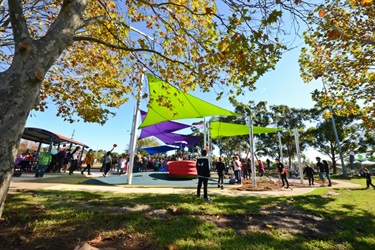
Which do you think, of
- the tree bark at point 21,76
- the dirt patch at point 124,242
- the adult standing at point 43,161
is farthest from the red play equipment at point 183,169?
the tree bark at point 21,76

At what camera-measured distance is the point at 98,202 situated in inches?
180

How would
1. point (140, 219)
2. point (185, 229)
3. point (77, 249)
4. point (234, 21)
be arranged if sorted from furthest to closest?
1. point (234, 21)
2. point (140, 219)
3. point (185, 229)
4. point (77, 249)

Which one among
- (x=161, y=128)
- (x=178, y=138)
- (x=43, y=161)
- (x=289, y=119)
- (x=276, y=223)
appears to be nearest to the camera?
(x=276, y=223)

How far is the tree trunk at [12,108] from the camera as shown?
230cm

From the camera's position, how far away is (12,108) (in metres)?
2.37

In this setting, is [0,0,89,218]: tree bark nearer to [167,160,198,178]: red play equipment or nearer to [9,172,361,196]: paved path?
[9,172,361,196]: paved path

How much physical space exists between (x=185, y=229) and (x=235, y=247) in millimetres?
882

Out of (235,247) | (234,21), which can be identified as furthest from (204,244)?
(234,21)

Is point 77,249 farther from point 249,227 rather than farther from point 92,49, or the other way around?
point 92,49

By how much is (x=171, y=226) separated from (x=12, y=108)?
9.59 ft

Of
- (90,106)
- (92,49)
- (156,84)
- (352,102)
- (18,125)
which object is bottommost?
(18,125)

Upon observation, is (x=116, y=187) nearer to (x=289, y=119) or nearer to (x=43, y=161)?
(x=43, y=161)

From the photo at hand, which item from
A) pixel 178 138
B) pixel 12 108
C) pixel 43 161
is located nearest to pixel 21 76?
pixel 12 108

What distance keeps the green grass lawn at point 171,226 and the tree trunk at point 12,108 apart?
92 cm
